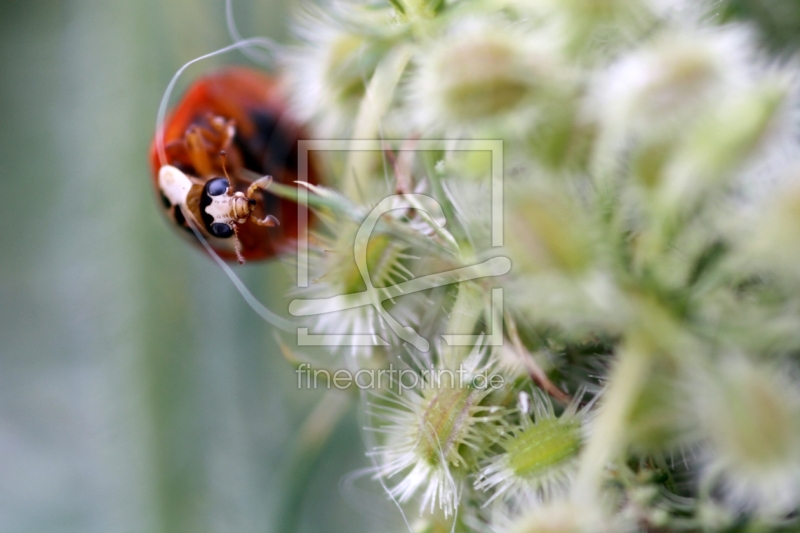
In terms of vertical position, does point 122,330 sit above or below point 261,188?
below

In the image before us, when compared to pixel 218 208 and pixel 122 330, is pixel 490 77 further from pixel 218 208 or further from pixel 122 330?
pixel 122 330

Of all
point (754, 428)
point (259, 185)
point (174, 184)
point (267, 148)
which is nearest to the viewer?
point (754, 428)

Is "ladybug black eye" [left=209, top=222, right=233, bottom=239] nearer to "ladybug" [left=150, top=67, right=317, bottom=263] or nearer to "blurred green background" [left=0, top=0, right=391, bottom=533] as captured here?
"ladybug" [left=150, top=67, right=317, bottom=263]

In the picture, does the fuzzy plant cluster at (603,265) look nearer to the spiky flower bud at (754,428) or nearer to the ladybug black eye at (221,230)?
the spiky flower bud at (754,428)

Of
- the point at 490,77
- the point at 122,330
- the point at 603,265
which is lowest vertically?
the point at 122,330

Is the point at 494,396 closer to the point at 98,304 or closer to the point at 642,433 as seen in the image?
the point at 642,433

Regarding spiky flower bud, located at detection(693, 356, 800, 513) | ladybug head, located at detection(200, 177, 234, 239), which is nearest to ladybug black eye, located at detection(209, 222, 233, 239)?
ladybug head, located at detection(200, 177, 234, 239)

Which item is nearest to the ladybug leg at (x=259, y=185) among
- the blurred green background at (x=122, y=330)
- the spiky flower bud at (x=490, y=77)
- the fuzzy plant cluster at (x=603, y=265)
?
the fuzzy plant cluster at (x=603, y=265)

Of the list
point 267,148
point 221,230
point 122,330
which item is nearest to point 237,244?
point 221,230
